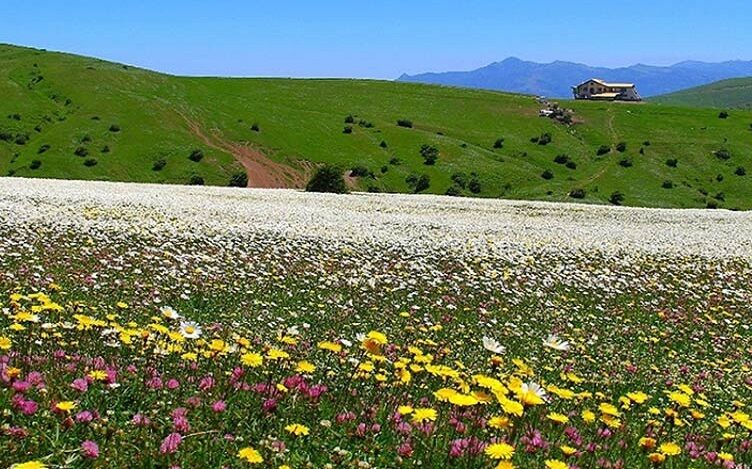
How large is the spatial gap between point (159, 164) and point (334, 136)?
3486 cm

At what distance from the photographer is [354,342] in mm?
11039

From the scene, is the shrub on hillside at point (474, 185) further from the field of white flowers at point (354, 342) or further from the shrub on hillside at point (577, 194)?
the field of white flowers at point (354, 342)

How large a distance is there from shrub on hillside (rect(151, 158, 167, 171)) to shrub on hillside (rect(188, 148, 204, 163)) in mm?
3763

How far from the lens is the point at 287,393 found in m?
6.16

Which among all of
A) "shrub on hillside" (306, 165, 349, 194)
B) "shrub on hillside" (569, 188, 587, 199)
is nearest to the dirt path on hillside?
"shrub on hillside" (306, 165, 349, 194)

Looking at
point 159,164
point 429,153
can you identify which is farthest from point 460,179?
point 159,164

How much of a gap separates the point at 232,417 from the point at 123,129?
119 m

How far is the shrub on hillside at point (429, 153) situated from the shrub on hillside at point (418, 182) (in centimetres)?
781

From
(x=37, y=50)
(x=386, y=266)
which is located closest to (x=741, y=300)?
(x=386, y=266)

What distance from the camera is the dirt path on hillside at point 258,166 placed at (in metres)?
107

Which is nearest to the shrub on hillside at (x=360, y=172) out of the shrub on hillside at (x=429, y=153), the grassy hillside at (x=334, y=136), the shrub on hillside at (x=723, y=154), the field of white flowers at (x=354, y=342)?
the grassy hillside at (x=334, y=136)

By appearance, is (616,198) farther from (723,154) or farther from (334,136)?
(334,136)

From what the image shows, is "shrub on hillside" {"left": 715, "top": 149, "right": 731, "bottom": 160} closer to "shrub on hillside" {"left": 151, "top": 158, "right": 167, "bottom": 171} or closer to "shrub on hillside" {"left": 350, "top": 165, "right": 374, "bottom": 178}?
"shrub on hillside" {"left": 350, "top": 165, "right": 374, "bottom": 178}

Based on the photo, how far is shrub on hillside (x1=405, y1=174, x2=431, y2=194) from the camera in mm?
110438
